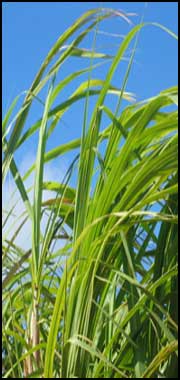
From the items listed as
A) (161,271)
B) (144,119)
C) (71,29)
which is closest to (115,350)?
(161,271)

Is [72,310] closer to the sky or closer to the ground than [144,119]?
closer to the ground

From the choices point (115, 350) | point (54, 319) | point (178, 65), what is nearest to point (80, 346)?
point (54, 319)

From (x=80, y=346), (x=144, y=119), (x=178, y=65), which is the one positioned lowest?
(x=80, y=346)

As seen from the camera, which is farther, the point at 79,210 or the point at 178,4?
the point at 178,4

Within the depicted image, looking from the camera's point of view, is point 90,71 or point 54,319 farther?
point 90,71

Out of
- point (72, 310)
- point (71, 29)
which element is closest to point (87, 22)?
point (71, 29)

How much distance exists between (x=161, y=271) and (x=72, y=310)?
125 millimetres

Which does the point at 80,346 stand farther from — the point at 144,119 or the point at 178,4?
the point at 178,4

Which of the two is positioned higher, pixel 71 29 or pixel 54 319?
pixel 71 29

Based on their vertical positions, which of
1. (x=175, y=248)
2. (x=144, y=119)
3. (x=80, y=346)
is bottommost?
(x=80, y=346)

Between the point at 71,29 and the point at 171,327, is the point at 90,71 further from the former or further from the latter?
the point at 171,327

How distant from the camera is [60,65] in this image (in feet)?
3.01

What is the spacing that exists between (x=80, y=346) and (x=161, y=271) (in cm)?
15

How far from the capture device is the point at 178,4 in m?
0.95
